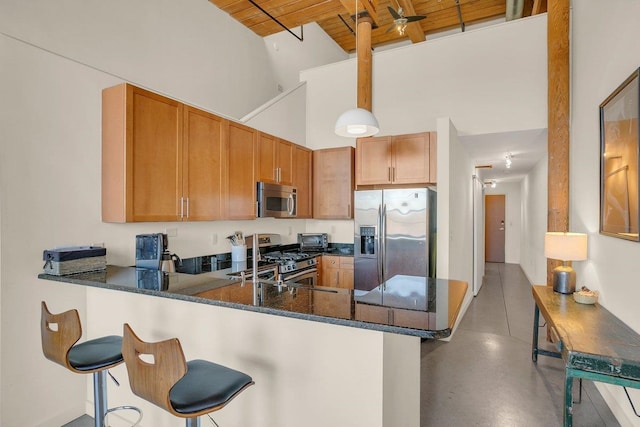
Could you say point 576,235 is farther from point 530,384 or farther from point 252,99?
point 252,99

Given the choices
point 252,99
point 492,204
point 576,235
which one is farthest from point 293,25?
point 492,204

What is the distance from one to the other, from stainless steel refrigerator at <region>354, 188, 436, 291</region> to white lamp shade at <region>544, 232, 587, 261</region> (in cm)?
122

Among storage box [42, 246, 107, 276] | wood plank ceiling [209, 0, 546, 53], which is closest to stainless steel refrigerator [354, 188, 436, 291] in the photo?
wood plank ceiling [209, 0, 546, 53]

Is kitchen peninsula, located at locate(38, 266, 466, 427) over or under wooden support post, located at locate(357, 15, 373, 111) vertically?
under

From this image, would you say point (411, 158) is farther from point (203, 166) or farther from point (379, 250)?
point (203, 166)

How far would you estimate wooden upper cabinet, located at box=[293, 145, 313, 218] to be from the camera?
4.62 metres

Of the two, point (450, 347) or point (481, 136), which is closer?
point (450, 347)

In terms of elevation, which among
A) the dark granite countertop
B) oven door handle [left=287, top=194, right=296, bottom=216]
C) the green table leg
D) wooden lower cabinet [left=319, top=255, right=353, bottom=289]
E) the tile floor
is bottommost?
the tile floor

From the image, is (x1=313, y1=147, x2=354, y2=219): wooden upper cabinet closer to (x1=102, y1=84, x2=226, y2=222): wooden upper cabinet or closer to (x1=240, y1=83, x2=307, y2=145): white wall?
(x1=240, y1=83, x2=307, y2=145): white wall

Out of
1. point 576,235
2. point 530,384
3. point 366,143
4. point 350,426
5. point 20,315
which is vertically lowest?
point 530,384

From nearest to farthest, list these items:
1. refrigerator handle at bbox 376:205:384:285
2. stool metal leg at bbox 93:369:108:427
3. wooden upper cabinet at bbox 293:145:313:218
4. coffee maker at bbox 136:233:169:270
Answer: stool metal leg at bbox 93:369:108:427 < coffee maker at bbox 136:233:169:270 < refrigerator handle at bbox 376:205:384:285 < wooden upper cabinet at bbox 293:145:313:218

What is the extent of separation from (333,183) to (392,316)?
3666 mm

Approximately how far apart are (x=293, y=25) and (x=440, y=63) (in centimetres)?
203

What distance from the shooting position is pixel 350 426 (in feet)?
4.87
